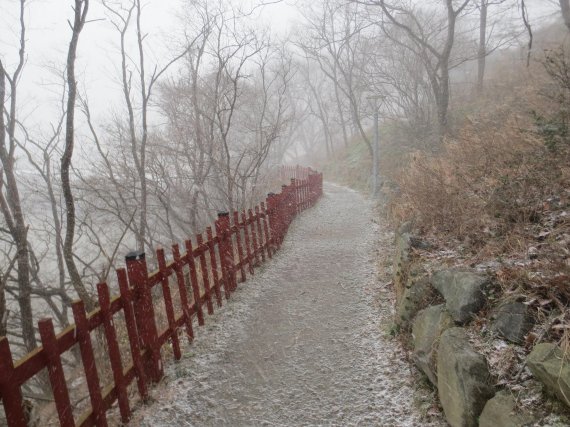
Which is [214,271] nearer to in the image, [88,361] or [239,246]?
[239,246]

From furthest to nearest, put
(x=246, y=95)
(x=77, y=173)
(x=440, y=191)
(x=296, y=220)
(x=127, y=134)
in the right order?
(x=246, y=95) → (x=127, y=134) → (x=77, y=173) → (x=296, y=220) → (x=440, y=191)

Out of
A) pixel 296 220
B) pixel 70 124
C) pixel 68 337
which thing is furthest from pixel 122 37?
pixel 68 337

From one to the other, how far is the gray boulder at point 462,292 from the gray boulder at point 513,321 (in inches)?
10.3

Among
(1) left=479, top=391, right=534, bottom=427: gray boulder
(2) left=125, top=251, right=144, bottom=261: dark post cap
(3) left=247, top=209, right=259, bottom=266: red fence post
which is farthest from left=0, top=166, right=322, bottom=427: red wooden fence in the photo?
(1) left=479, top=391, right=534, bottom=427: gray boulder

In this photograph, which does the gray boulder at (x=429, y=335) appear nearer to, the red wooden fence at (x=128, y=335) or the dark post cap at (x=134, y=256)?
the red wooden fence at (x=128, y=335)

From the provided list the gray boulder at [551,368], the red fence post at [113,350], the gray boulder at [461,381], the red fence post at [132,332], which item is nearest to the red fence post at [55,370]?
the red fence post at [113,350]

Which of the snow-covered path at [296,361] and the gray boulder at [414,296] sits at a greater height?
the gray boulder at [414,296]

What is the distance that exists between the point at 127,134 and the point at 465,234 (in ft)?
48.8

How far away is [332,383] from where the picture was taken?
12.3 ft

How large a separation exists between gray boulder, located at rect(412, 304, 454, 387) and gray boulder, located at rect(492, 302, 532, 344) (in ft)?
1.55

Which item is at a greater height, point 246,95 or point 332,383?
point 246,95

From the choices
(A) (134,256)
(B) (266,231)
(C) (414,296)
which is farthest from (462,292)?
(B) (266,231)

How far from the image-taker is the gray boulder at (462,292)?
3295mm

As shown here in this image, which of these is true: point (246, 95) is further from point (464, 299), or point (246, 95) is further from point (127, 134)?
point (464, 299)
